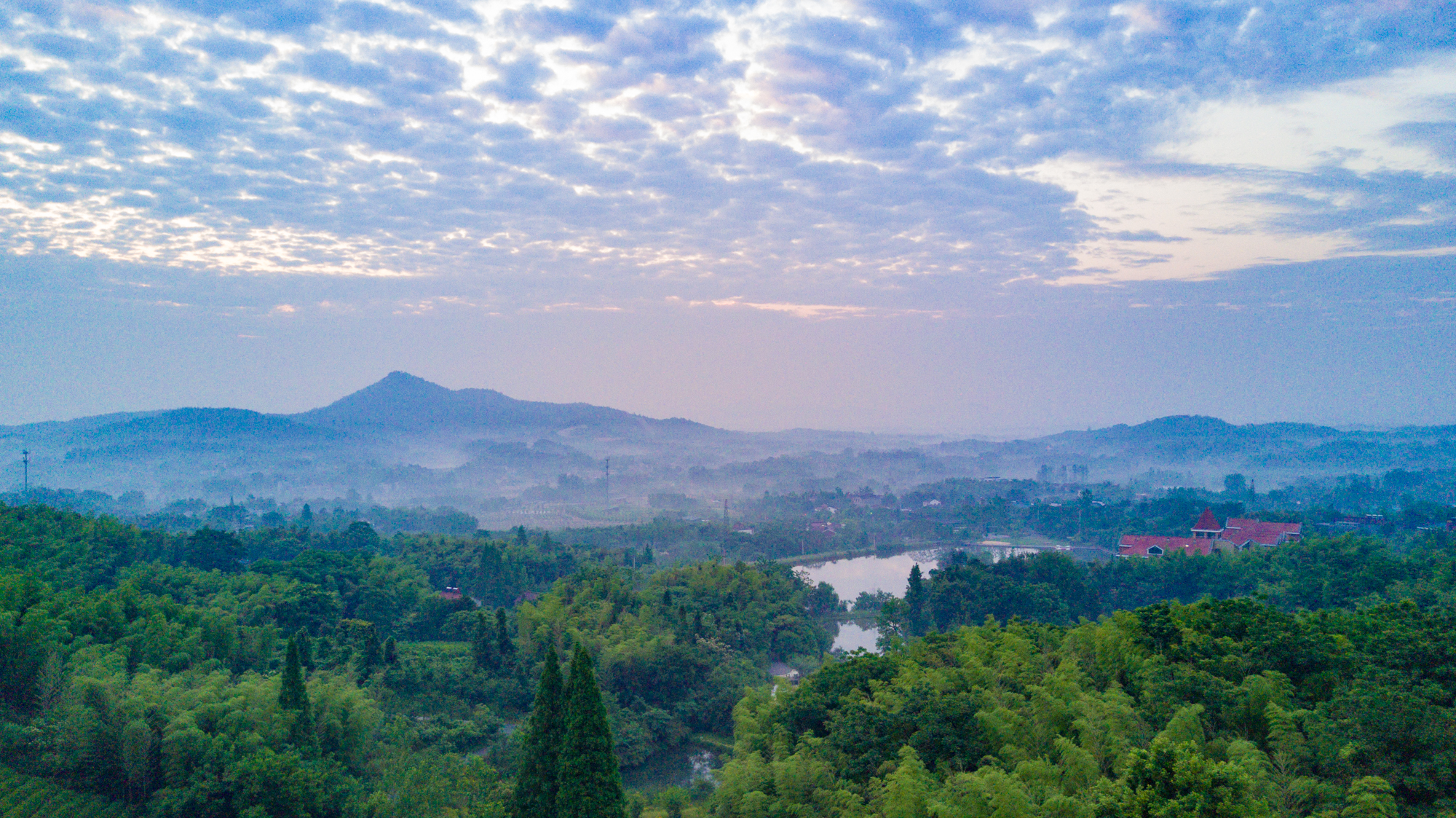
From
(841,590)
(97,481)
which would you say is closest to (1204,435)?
(841,590)

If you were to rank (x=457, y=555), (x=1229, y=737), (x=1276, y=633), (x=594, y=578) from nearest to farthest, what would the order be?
1. (x=1229, y=737)
2. (x=1276, y=633)
3. (x=594, y=578)
4. (x=457, y=555)

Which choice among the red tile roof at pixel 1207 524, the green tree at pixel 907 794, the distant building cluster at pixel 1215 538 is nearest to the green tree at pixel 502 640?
the green tree at pixel 907 794

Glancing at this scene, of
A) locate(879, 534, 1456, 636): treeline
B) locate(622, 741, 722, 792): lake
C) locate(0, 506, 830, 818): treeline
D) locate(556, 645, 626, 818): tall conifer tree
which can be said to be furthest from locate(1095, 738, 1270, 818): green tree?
locate(879, 534, 1456, 636): treeline

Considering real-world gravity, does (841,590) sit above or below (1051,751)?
below

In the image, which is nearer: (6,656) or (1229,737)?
(1229,737)

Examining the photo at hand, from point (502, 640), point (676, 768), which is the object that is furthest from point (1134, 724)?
point (502, 640)

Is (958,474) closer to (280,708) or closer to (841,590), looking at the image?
(841,590)

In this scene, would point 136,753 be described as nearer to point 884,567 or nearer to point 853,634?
point 853,634
